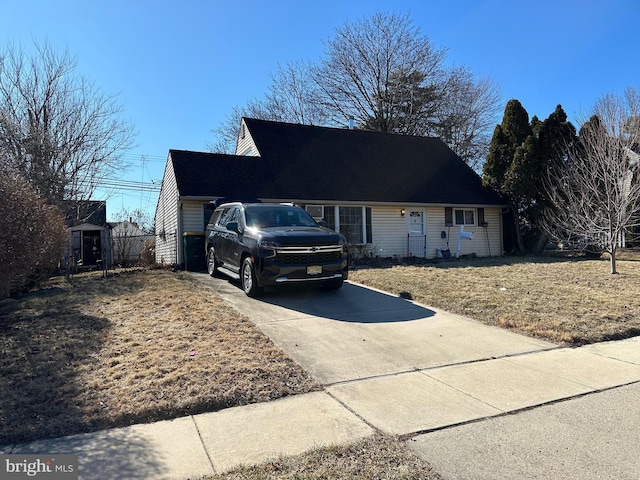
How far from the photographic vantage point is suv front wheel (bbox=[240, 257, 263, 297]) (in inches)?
317

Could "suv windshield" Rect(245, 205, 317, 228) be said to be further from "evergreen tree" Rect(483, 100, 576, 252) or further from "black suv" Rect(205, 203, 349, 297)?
"evergreen tree" Rect(483, 100, 576, 252)

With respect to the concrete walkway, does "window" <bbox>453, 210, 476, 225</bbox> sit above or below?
above

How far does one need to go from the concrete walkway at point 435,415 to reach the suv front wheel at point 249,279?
1.95 meters

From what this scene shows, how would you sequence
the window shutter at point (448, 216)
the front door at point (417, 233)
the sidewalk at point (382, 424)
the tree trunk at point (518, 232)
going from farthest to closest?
the tree trunk at point (518, 232) → the window shutter at point (448, 216) → the front door at point (417, 233) → the sidewalk at point (382, 424)

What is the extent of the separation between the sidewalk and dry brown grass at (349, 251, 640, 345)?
1.68 meters

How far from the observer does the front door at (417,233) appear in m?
17.8

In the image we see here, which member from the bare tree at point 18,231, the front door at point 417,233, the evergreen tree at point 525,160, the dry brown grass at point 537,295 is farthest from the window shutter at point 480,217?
the bare tree at point 18,231

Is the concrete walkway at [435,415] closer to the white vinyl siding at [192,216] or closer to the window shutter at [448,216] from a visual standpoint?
the white vinyl siding at [192,216]

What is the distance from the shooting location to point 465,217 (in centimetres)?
1905

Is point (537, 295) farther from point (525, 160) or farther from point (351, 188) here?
point (525, 160)

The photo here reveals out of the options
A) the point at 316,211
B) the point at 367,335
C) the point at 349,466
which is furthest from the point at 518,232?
the point at 349,466

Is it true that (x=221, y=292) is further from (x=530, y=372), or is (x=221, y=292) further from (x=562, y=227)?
(x=562, y=227)

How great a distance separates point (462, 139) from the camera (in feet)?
101

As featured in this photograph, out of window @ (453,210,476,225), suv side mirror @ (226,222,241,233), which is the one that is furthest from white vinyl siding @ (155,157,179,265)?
window @ (453,210,476,225)
